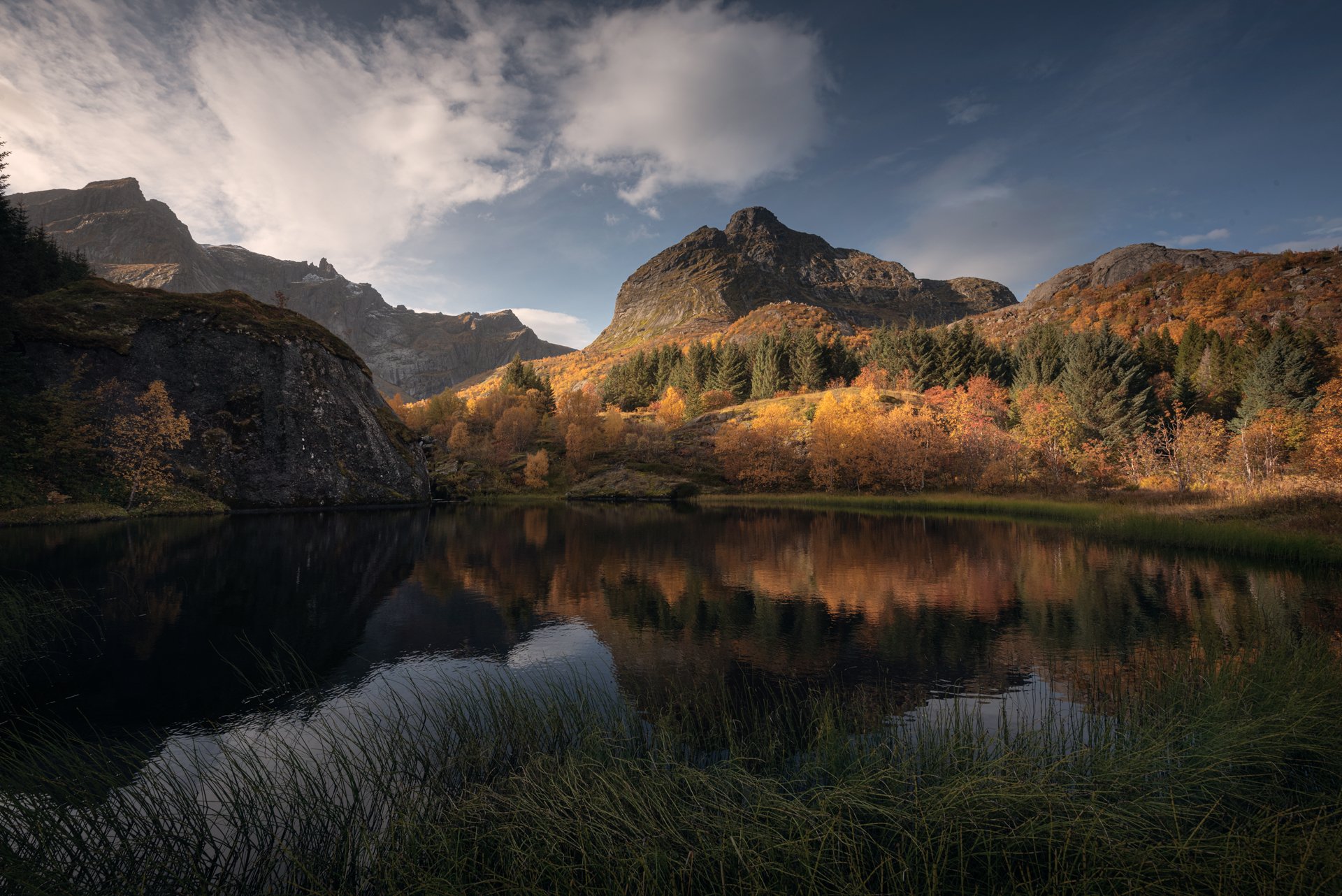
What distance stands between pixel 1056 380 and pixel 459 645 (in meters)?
102

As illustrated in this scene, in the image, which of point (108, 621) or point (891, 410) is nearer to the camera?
point (108, 621)

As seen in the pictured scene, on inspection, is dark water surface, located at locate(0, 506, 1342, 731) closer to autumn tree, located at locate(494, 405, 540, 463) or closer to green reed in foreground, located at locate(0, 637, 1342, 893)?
green reed in foreground, located at locate(0, 637, 1342, 893)

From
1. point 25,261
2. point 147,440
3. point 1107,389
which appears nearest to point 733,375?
point 1107,389

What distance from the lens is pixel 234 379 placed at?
61.5 metres

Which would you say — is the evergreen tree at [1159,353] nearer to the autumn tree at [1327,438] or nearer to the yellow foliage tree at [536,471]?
the autumn tree at [1327,438]

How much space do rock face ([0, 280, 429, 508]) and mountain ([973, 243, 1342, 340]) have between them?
12985 centimetres

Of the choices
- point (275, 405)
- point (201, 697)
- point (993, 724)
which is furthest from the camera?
point (275, 405)

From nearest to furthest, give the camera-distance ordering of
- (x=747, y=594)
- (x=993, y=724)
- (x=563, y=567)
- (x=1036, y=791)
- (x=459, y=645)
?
(x=1036, y=791)
(x=993, y=724)
(x=459, y=645)
(x=747, y=594)
(x=563, y=567)

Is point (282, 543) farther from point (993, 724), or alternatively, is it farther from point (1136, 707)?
point (1136, 707)

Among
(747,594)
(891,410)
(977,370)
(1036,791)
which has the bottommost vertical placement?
(747,594)

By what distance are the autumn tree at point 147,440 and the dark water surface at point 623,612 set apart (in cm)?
1455

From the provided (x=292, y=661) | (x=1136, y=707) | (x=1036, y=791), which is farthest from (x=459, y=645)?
(x=1136, y=707)

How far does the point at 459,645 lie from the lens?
16.6 metres

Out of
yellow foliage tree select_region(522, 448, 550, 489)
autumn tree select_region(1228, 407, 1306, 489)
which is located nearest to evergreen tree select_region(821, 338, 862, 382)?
yellow foliage tree select_region(522, 448, 550, 489)
